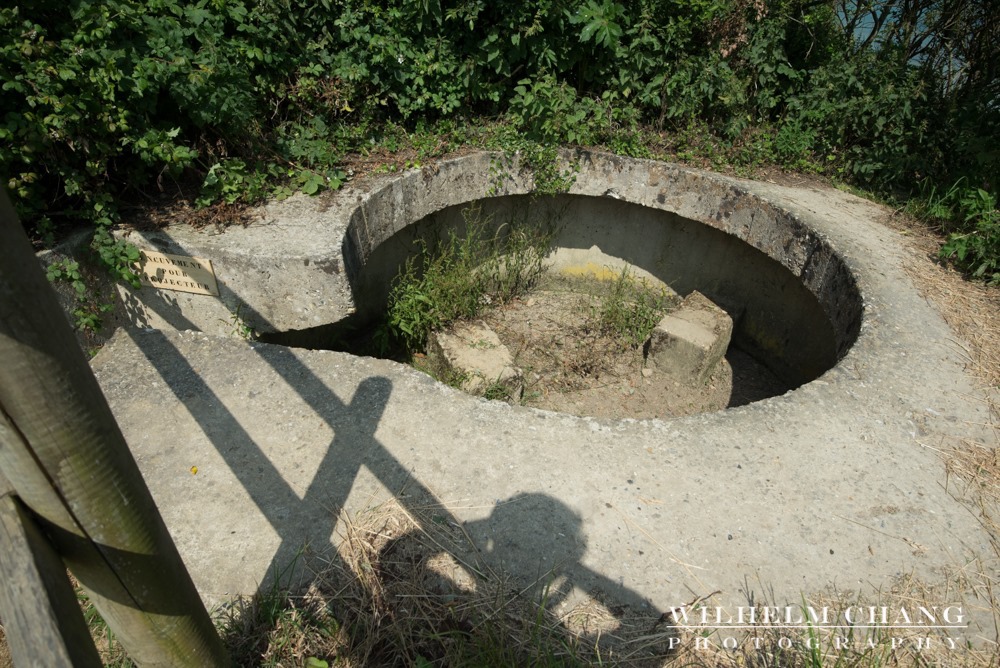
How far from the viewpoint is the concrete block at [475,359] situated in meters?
4.89

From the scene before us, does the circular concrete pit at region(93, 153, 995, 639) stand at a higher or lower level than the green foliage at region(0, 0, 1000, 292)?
lower

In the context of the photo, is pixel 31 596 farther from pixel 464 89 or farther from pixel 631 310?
pixel 631 310

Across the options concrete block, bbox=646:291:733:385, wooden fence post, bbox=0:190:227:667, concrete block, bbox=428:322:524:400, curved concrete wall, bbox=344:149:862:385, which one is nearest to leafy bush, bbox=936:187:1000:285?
curved concrete wall, bbox=344:149:862:385

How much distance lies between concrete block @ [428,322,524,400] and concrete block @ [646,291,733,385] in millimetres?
1397


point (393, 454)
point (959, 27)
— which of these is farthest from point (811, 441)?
point (959, 27)

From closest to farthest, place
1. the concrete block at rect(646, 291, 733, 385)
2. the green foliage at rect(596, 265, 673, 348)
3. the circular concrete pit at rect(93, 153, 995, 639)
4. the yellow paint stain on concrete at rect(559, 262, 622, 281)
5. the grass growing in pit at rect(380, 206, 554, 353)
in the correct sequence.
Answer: the circular concrete pit at rect(93, 153, 995, 639) → the grass growing in pit at rect(380, 206, 554, 353) → the concrete block at rect(646, 291, 733, 385) → the green foliage at rect(596, 265, 673, 348) → the yellow paint stain on concrete at rect(559, 262, 622, 281)

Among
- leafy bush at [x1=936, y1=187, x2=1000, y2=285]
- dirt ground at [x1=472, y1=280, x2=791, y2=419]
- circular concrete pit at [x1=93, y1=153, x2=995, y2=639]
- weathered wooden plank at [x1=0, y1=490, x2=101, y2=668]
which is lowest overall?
dirt ground at [x1=472, y1=280, x2=791, y2=419]

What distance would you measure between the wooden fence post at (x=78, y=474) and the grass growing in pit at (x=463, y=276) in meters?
3.67

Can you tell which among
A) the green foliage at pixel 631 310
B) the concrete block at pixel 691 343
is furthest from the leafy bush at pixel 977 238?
the green foliage at pixel 631 310

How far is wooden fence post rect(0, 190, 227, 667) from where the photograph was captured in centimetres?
113

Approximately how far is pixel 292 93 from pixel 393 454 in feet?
11.3

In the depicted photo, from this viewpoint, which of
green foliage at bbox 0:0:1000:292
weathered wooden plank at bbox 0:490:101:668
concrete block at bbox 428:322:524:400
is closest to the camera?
weathered wooden plank at bbox 0:490:101:668

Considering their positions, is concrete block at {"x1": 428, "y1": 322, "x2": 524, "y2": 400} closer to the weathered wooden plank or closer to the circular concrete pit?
the circular concrete pit

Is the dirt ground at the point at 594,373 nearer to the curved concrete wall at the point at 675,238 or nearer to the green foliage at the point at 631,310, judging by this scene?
the green foliage at the point at 631,310
